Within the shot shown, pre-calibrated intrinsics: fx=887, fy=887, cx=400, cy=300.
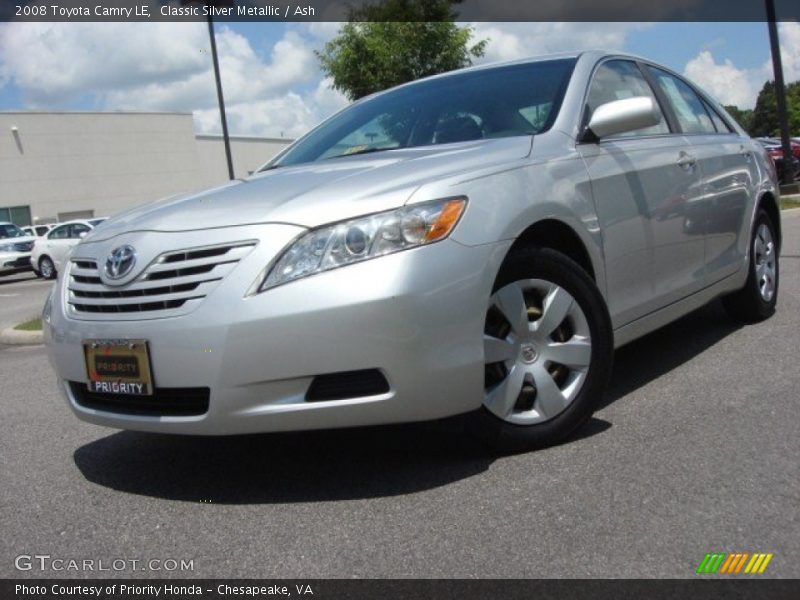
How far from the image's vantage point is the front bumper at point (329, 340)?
2.84 meters

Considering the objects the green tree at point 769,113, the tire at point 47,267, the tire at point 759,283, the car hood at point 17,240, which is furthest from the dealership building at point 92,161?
the green tree at point 769,113

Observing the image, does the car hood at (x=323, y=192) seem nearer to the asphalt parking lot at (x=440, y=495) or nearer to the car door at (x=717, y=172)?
the asphalt parking lot at (x=440, y=495)

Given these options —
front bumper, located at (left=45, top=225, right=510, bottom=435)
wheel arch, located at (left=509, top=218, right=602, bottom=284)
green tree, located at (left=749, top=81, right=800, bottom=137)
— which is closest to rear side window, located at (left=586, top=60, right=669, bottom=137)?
wheel arch, located at (left=509, top=218, right=602, bottom=284)

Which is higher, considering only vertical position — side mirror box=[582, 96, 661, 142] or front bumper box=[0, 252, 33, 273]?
side mirror box=[582, 96, 661, 142]

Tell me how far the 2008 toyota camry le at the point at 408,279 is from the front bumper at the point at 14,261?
71.2ft

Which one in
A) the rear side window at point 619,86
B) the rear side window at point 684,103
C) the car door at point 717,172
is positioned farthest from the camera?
the rear side window at point 684,103

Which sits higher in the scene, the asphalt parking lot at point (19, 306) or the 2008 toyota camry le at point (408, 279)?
the 2008 toyota camry le at point (408, 279)

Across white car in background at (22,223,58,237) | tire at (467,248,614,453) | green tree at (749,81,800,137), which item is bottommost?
green tree at (749,81,800,137)

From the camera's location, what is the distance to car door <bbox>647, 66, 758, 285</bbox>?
4.75 meters

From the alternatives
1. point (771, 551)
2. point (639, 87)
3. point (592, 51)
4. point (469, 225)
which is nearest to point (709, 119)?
point (639, 87)

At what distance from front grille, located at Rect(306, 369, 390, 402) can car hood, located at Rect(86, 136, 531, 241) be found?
1.70ft

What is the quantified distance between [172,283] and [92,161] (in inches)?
1954

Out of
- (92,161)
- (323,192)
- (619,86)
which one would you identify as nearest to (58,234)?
(619,86)

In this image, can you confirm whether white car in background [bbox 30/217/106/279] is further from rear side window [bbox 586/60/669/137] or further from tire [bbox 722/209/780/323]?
rear side window [bbox 586/60/669/137]
